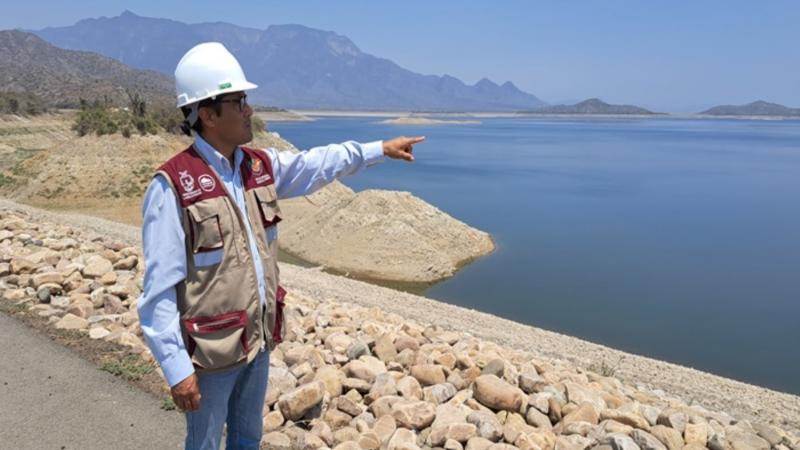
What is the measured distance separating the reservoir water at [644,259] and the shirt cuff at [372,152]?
28.5 feet

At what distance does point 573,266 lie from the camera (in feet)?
68.0

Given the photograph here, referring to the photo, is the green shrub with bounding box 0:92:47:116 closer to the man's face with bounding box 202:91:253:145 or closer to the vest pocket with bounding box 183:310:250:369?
the man's face with bounding box 202:91:253:145

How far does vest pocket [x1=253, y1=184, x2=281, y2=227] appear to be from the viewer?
250 cm

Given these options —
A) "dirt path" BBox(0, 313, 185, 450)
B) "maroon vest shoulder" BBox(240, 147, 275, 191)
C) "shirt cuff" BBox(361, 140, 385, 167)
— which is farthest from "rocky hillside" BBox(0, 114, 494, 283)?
"maroon vest shoulder" BBox(240, 147, 275, 191)

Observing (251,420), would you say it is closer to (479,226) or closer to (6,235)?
(6,235)

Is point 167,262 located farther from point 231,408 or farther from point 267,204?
point 231,408

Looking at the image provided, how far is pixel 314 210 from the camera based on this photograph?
2452cm

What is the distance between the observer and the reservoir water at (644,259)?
14.4 m

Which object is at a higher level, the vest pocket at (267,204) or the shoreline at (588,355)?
the vest pocket at (267,204)

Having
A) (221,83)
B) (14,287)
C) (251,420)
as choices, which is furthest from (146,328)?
(14,287)

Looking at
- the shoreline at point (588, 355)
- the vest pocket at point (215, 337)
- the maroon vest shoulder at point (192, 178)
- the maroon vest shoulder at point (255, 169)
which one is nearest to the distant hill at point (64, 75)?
the shoreline at point (588, 355)

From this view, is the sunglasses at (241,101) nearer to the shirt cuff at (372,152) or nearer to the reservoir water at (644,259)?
the shirt cuff at (372,152)

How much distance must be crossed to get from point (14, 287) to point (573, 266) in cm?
1703

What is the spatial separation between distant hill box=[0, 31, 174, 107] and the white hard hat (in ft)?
169
